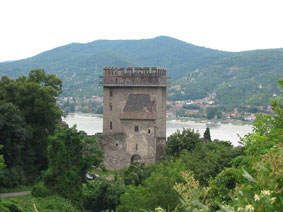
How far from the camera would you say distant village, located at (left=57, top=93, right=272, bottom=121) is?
353ft

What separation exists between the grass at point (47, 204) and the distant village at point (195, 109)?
80.6 metres

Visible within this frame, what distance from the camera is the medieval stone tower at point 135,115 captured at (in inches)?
→ 1359

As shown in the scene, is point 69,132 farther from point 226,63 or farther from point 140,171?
point 226,63

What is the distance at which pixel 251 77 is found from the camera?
148 meters

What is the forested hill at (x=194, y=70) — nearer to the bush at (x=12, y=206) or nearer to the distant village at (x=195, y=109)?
the distant village at (x=195, y=109)

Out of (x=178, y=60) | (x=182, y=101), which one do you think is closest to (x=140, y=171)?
(x=182, y=101)

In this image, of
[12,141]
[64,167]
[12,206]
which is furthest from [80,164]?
[12,206]

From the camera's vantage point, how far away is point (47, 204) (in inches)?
771

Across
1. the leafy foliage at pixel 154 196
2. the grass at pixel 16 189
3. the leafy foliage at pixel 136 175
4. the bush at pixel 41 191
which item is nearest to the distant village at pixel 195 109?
the leafy foliage at pixel 136 175

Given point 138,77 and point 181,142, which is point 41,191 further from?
point 138,77

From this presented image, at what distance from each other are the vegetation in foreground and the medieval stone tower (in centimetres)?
260

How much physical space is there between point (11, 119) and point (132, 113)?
1081cm

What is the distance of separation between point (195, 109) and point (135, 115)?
94067 millimetres

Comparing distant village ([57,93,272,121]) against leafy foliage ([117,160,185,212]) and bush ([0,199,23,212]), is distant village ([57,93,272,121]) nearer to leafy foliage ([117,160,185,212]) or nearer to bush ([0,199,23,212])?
leafy foliage ([117,160,185,212])
